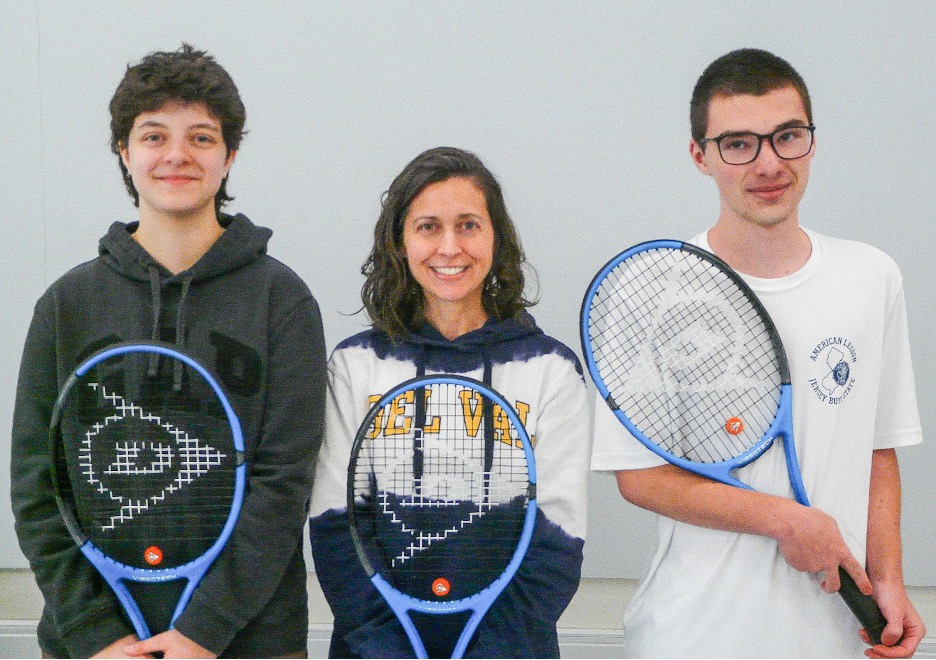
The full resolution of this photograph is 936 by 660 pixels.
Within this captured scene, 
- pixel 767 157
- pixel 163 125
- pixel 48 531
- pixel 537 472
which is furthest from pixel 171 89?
pixel 767 157

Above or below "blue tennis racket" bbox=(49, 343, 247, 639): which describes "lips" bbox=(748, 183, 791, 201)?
above

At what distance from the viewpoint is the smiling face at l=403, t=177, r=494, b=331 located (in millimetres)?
1707

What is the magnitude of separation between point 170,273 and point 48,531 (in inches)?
18.4

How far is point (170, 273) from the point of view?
5.46ft

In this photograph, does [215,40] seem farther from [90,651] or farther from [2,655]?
[2,655]

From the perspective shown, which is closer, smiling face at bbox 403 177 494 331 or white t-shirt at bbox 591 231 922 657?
white t-shirt at bbox 591 231 922 657

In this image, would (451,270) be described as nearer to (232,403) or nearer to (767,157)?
(232,403)

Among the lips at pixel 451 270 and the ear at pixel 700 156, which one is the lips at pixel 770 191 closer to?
the ear at pixel 700 156

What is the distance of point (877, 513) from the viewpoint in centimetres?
168

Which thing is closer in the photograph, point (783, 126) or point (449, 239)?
point (783, 126)

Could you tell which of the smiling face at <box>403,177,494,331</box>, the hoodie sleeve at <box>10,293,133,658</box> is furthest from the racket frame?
the hoodie sleeve at <box>10,293,133,658</box>

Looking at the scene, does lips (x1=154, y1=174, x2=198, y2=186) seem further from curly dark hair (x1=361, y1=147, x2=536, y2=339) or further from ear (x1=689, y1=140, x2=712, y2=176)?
ear (x1=689, y1=140, x2=712, y2=176)

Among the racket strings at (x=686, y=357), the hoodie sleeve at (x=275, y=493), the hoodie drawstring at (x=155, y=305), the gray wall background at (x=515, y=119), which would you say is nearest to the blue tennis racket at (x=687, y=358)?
the racket strings at (x=686, y=357)

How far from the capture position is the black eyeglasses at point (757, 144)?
1.60 meters
